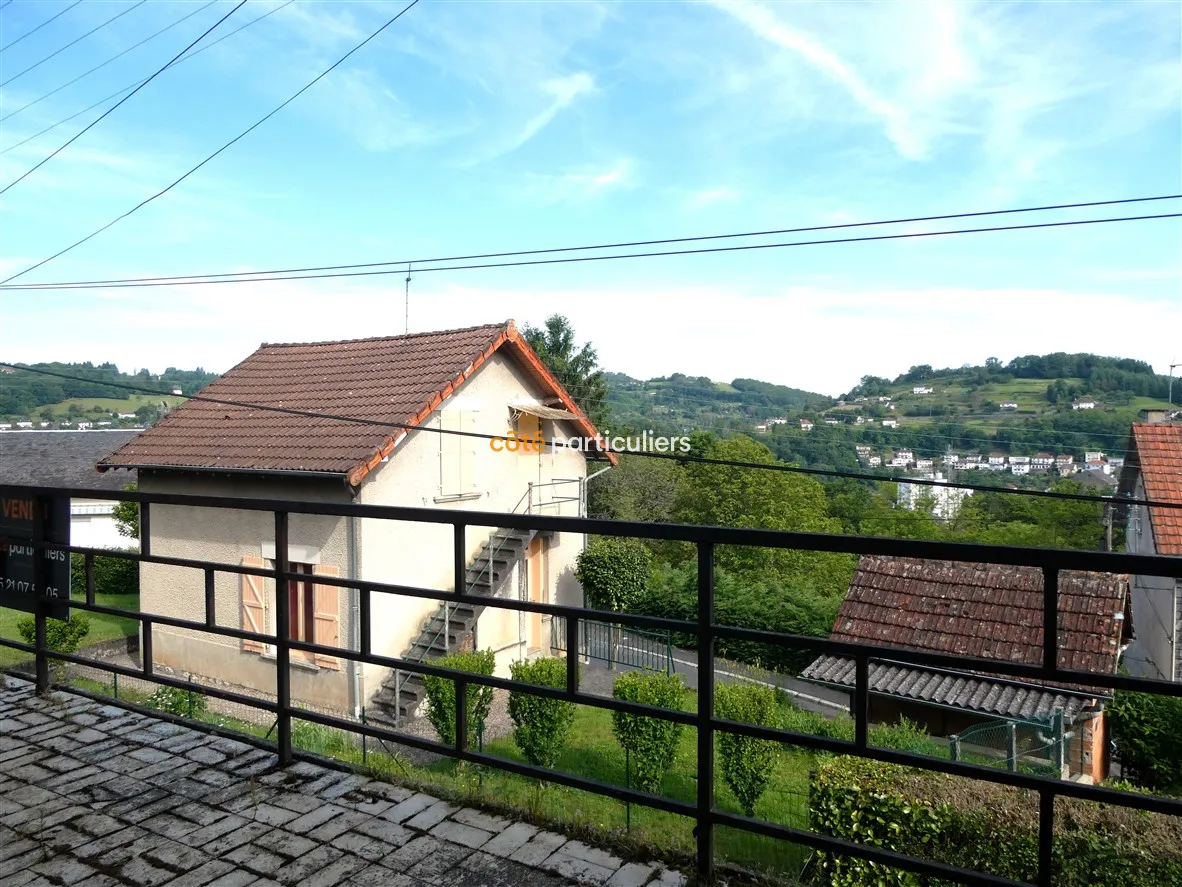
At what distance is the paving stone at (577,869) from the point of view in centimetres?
200

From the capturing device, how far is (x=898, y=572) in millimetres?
12336

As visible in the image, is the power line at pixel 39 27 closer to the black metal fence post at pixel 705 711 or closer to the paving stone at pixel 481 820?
the paving stone at pixel 481 820

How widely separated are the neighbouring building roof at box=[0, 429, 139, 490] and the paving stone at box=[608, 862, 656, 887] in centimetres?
2473

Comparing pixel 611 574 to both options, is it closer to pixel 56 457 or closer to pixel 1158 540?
pixel 1158 540

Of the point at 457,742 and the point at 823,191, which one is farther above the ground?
the point at 823,191

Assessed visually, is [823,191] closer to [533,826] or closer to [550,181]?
[550,181]

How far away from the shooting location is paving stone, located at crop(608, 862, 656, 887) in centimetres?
196

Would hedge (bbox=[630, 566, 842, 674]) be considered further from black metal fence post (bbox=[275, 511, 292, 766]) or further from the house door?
black metal fence post (bbox=[275, 511, 292, 766])

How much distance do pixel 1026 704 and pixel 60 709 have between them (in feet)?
33.9

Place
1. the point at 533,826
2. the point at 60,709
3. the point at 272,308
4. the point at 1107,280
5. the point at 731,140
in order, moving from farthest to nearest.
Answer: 1. the point at 1107,280
2. the point at 272,308
3. the point at 731,140
4. the point at 60,709
5. the point at 533,826

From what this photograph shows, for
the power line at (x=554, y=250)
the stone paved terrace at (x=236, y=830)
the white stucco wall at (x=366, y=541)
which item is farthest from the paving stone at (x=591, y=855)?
the white stucco wall at (x=366, y=541)

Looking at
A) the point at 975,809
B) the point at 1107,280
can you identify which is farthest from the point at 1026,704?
the point at 1107,280

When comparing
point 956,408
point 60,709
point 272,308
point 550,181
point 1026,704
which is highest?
point 550,181

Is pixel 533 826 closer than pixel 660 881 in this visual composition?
No
